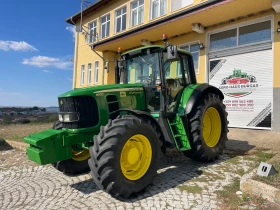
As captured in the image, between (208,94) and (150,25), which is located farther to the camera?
(150,25)

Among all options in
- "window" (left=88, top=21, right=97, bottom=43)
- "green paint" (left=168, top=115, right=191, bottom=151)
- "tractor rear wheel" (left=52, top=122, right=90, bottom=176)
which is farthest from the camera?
"window" (left=88, top=21, right=97, bottom=43)

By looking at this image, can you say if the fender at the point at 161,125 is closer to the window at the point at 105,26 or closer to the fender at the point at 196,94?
the fender at the point at 196,94

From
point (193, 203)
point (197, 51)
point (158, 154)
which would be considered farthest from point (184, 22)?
point (193, 203)

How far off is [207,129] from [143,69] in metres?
2.12

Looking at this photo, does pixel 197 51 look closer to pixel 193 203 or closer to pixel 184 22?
pixel 184 22

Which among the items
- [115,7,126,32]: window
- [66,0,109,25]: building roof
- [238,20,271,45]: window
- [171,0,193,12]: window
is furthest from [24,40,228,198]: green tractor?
[66,0,109,25]: building roof

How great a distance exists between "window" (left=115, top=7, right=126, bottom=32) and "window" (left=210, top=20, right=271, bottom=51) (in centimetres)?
677

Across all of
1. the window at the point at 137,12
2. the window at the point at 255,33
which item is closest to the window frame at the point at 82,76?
the window at the point at 137,12

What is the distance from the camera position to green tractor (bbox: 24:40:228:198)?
3658 mm

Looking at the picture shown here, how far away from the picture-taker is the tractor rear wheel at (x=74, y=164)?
189 inches

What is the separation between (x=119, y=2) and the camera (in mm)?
15914

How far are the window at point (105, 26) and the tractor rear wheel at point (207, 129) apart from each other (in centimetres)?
1292

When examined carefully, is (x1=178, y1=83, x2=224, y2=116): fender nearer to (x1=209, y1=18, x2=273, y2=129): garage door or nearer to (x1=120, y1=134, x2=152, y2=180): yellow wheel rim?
(x1=120, y1=134, x2=152, y2=180): yellow wheel rim

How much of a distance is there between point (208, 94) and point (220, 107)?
1.58 feet
